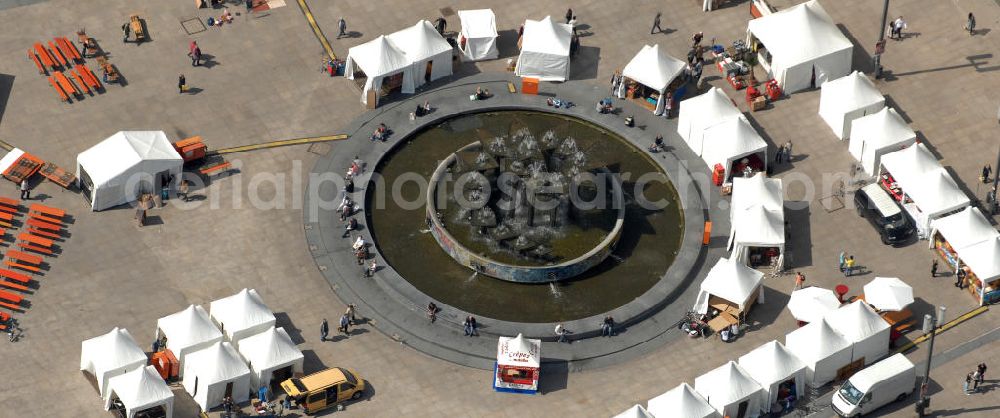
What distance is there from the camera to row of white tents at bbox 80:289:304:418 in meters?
131

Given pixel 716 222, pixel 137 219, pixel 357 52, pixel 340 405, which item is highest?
pixel 357 52

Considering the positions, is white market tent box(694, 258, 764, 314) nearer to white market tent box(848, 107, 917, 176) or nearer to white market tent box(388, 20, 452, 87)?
white market tent box(848, 107, 917, 176)

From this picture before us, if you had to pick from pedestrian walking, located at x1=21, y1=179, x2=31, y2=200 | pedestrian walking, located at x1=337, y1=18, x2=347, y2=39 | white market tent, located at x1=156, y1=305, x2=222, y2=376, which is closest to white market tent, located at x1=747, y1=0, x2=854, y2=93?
pedestrian walking, located at x1=337, y1=18, x2=347, y2=39

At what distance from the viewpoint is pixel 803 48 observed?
15612 cm

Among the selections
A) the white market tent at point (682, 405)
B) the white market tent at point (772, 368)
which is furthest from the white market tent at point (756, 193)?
the white market tent at point (682, 405)

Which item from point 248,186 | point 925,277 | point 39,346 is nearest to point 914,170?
point 925,277

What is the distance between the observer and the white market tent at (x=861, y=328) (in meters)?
135

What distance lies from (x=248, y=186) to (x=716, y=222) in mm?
37561

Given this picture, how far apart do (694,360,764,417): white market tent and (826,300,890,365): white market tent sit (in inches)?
316

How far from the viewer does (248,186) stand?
150m

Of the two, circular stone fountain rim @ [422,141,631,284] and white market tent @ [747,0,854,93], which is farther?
white market tent @ [747,0,854,93]

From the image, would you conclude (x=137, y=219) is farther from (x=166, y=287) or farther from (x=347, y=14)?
(x=347, y=14)

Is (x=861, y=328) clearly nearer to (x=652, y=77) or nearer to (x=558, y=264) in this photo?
(x=558, y=264)

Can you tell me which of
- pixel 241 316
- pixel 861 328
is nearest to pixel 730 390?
pixel 861 328
